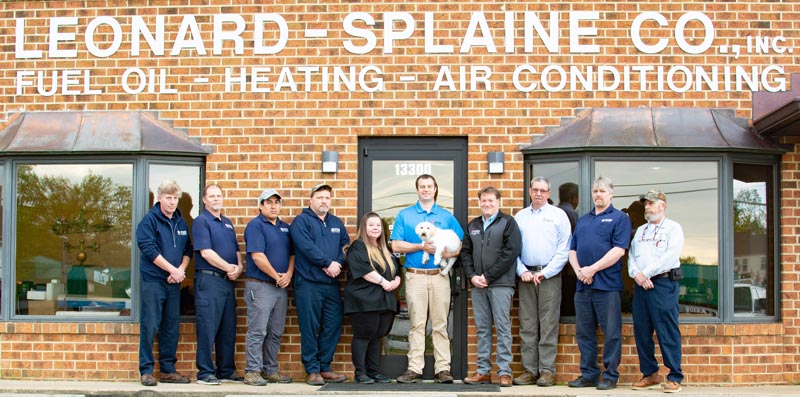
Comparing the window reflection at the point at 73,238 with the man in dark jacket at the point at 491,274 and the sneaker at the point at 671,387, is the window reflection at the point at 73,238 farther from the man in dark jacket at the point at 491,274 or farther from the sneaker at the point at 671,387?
the sneaker at the point at 671,387

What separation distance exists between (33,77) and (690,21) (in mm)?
6708

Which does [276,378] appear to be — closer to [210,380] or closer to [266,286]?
[210,380]

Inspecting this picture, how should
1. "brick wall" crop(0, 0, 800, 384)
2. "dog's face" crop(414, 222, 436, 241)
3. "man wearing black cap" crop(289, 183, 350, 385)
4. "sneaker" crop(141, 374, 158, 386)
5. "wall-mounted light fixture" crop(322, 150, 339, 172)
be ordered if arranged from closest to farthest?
"sneaker" crop(141, 374, 158, 386) → "dog's face" crop(414, 222, 436, 241) → "man wearing black cap" crop(289, 183, 350, 385) → "brick wall" crop(0, 0, 800, 384) → "wall-mounted light fixture" crop(322, 150, 339, 172)

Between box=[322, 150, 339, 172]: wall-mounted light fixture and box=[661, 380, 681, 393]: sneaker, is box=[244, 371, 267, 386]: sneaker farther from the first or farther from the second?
box=[661, 380, 681, 393]: sneaker

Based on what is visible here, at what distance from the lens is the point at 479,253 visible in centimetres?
961

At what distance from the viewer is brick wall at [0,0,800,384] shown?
9.94m

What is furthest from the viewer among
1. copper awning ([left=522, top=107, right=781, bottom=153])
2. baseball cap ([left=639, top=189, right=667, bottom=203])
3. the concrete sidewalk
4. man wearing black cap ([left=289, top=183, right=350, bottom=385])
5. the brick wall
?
the brick wall

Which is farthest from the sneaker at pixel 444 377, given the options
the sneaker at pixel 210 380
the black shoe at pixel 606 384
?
the sneaker at pixel 210 380

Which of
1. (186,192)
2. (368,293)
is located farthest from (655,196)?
(186,192)

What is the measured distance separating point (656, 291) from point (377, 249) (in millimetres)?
2625

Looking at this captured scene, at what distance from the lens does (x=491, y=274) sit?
9477 millimetres

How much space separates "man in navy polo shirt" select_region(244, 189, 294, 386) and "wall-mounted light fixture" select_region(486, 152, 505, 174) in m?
2.11

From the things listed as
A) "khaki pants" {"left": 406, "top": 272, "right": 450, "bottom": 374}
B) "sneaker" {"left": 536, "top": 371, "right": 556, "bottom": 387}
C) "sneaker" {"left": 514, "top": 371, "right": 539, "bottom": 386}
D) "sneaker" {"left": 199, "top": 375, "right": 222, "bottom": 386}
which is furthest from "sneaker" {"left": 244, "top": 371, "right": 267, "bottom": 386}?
"sneaker" {"left": 536, "top": 371, "right": 556, "bottom": 387}

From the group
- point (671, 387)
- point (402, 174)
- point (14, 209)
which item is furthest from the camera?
point (402, 174)
